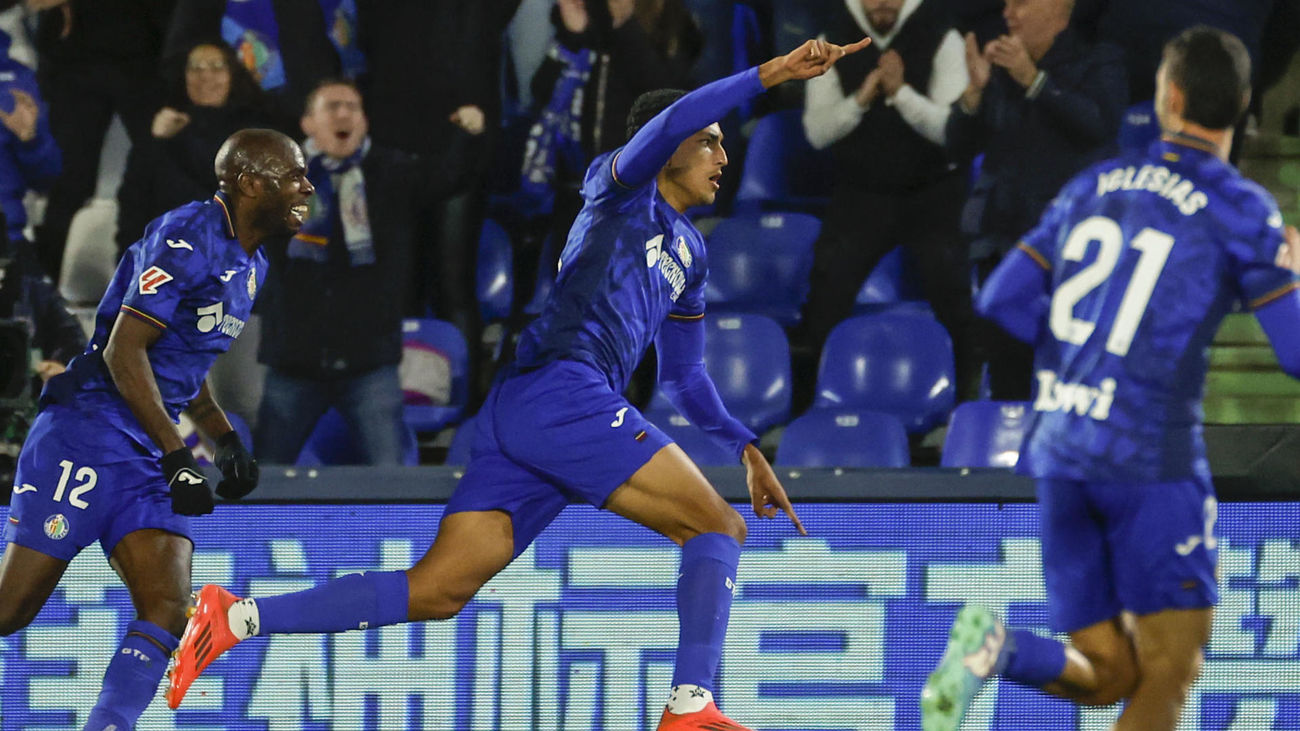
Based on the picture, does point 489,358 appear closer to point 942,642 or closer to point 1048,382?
point 942,642

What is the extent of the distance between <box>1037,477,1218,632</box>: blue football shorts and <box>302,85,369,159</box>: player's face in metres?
4.15

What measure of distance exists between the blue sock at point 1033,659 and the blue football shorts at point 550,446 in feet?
3.50

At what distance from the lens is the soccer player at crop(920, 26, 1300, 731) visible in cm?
368

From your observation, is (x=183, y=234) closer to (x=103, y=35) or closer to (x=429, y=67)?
(x=429, y=67)

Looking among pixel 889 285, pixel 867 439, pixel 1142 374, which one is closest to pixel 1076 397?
pixel 1142 374

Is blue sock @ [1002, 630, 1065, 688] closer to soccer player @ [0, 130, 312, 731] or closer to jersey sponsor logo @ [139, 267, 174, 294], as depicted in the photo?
soccer player @ [0, 130, 312, 731]

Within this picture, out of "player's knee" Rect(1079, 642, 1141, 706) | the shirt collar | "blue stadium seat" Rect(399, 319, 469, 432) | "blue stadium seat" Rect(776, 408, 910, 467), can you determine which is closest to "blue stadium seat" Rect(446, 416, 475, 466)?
"blue stadium seat" Rect(399, 319, 469, 432)

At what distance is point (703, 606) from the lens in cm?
434

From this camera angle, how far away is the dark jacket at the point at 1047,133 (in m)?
7.15

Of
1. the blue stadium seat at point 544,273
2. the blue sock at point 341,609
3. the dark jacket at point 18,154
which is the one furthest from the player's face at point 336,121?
the blue sock at point 341,609

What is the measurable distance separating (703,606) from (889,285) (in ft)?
11.9

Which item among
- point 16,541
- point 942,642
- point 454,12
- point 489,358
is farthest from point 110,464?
point 454,12

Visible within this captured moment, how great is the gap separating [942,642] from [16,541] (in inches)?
104

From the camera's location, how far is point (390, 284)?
283 inches
